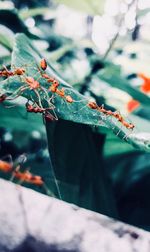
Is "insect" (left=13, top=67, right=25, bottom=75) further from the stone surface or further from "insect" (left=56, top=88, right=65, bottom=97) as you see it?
the stone surface

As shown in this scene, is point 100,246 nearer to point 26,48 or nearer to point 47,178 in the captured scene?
point 47,178

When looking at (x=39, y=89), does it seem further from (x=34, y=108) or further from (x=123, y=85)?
(x=123, y=85)

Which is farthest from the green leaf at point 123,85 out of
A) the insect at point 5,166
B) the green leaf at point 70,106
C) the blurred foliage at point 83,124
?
the insect at point 5,166

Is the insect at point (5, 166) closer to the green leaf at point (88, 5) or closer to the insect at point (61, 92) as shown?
the insect at point (61, 92)

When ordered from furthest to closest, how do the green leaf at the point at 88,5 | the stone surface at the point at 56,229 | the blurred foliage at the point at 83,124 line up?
the green leaf at the point at 88,5 → the blurred foliage at the point at 83,124 → the stone surface at the point at 56,229

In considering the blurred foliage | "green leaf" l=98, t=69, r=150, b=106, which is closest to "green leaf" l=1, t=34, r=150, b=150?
the blurred foliage

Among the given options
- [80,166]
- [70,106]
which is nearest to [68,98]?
[70,106]
